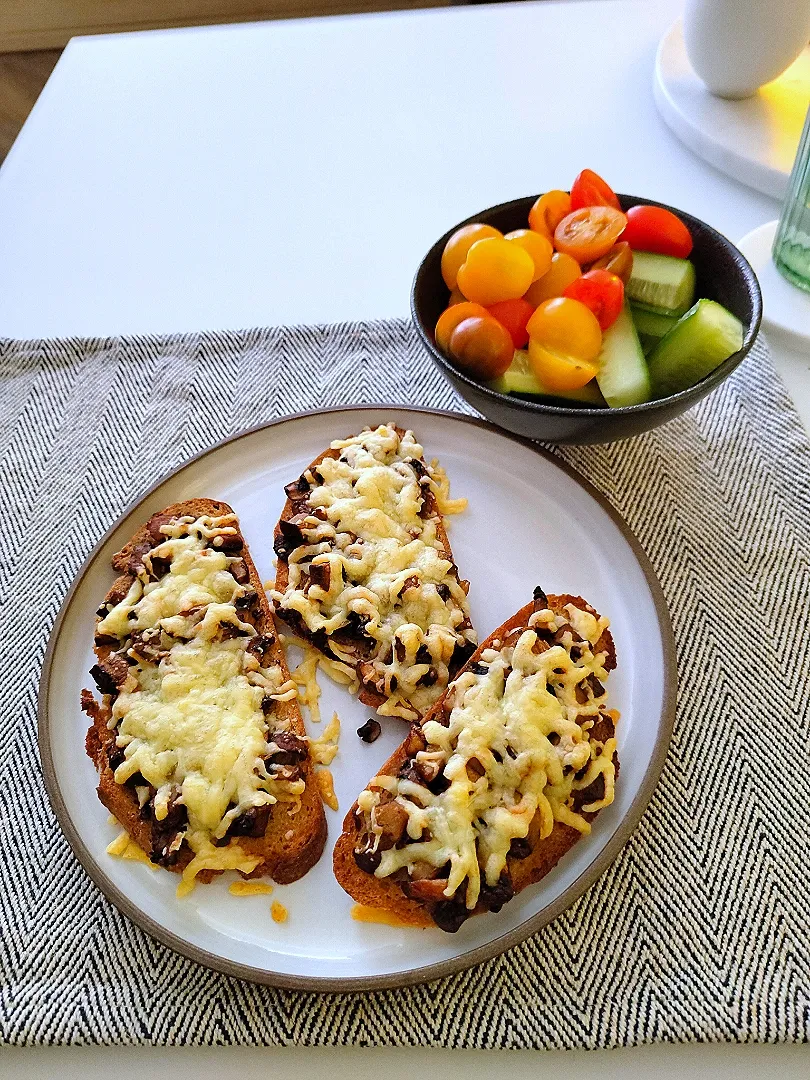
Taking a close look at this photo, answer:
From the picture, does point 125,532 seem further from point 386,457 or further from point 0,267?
point 0,267

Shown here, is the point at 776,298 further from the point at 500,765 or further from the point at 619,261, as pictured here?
the point at 500,765

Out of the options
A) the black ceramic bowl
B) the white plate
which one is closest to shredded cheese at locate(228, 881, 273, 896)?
the white plate

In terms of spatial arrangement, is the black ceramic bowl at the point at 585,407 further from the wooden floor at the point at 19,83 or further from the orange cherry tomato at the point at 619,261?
the wooden floor at the point at 19,83

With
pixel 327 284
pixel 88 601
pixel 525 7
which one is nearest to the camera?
pixel 88 601

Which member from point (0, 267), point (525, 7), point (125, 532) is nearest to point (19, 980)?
point (125, 532)

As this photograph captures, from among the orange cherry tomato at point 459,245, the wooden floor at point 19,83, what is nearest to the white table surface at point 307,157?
the orange cherry tomato at point 459,245

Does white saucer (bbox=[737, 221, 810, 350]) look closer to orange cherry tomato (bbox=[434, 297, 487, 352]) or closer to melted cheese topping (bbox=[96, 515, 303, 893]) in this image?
orange cherry tomato (bbox=[434, 297, 487, 352])
